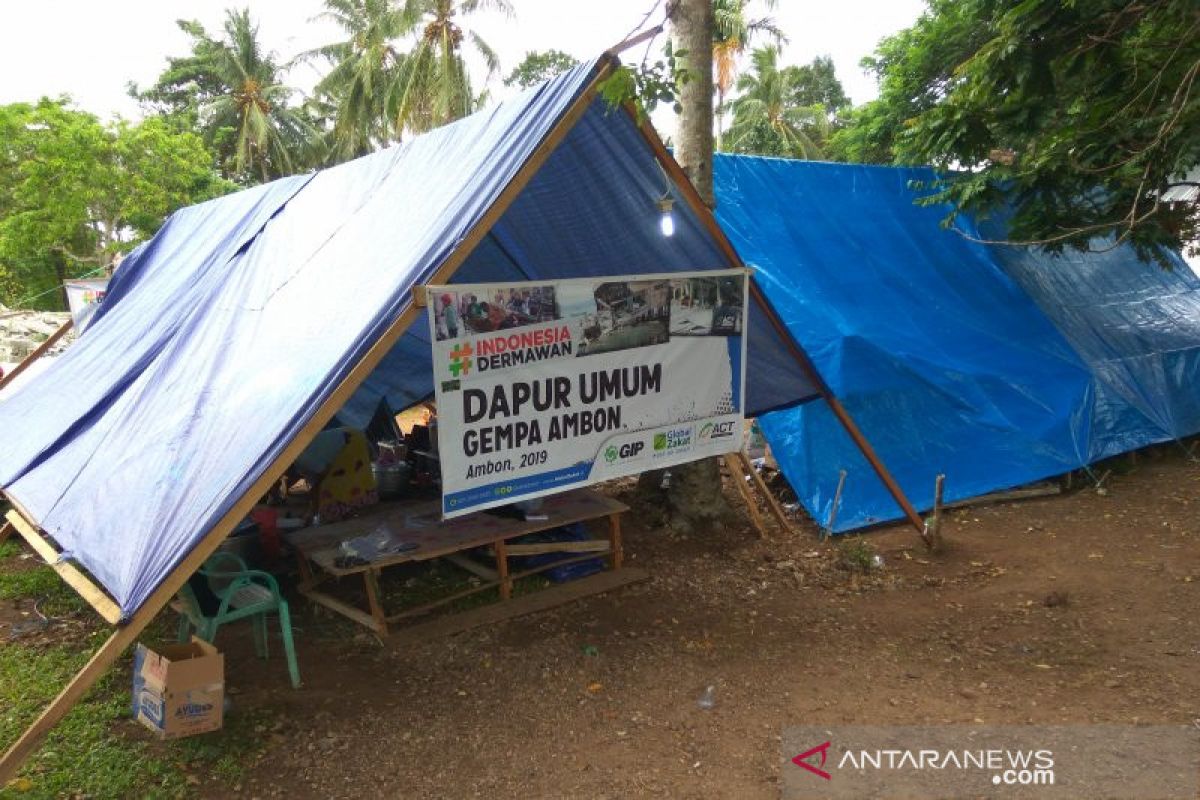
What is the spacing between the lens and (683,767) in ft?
10.7

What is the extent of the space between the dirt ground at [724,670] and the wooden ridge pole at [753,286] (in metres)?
0.79

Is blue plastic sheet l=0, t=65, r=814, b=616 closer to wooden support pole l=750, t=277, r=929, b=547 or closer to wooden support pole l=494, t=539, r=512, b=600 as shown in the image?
wooden support pole l=750, t=277, r=929, b=547

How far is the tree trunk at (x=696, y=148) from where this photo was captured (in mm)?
5473

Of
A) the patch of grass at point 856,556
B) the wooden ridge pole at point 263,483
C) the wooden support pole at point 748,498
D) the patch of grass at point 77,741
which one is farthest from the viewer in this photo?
the wooden support pole at point 748,498

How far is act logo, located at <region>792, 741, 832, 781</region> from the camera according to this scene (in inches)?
126

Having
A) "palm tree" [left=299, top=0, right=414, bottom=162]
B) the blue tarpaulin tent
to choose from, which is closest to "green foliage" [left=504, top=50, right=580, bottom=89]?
"palm tree" [left=299, top=0, right=414, bottom=162]

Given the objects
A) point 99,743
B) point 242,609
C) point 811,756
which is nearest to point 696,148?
point 811,756

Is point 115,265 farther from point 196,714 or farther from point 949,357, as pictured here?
point 949,357

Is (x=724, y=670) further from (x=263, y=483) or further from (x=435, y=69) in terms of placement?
(x=435, y=69)

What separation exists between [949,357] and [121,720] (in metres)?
6.66

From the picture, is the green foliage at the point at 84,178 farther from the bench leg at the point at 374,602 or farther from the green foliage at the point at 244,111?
the bench leg at the point at 374,602

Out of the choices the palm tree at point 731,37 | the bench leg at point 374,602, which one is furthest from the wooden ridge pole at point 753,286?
A: the palm tree at point 731,37

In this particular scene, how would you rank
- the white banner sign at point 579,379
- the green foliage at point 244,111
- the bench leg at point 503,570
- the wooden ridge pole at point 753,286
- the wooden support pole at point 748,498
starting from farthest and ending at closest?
the green foliage at point 244,111
the wooden support pole at point 748,498
the bench leg at point 503,570
the wooden ridge pole at point 753,286
the white banner sign at point 579,379

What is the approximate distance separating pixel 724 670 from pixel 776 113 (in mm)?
28672
